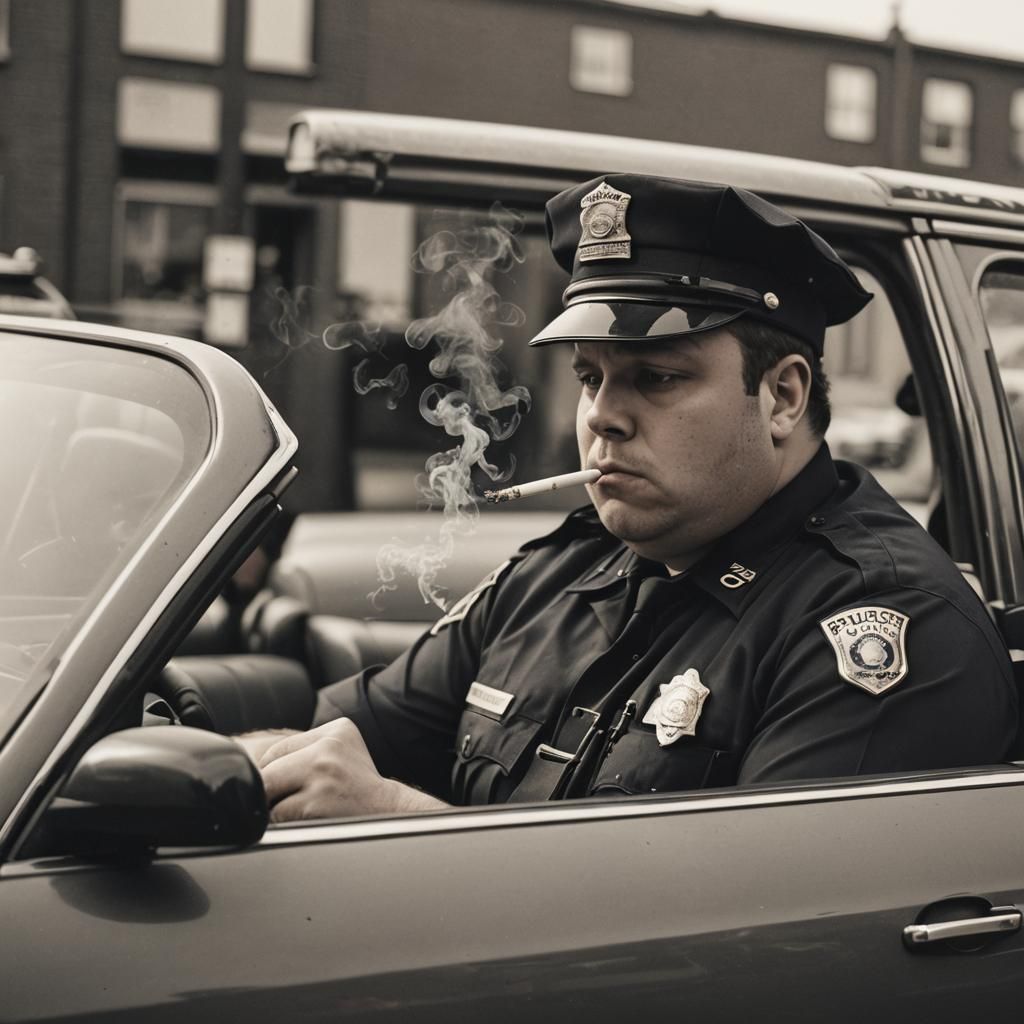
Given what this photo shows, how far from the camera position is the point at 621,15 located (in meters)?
16.1

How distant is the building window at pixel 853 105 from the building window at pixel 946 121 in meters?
0.45

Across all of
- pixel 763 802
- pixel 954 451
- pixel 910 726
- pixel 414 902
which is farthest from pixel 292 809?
pixel 954 451

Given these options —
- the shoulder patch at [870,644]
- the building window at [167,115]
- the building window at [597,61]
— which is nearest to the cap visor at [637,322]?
the shoulder patch at [870,644]

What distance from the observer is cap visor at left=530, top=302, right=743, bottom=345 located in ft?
7.04

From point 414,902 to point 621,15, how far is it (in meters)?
15.8

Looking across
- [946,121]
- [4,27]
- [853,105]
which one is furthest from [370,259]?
[946,121]

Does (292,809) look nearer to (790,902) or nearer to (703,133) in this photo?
(790,902)

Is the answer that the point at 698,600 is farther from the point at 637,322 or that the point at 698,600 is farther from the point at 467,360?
the point at 467,360

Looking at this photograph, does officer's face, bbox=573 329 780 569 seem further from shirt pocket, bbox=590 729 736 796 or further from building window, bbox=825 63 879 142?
building window, bbox=825 63 879 142

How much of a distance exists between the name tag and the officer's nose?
444 mm

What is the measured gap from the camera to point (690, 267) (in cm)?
221

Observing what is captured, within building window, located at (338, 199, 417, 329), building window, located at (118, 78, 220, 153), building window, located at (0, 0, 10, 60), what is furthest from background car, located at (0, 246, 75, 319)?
building window, located at (118, 78, 220, 153)

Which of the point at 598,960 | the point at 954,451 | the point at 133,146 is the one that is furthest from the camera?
the point at 133,146

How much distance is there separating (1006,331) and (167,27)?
14136mm
